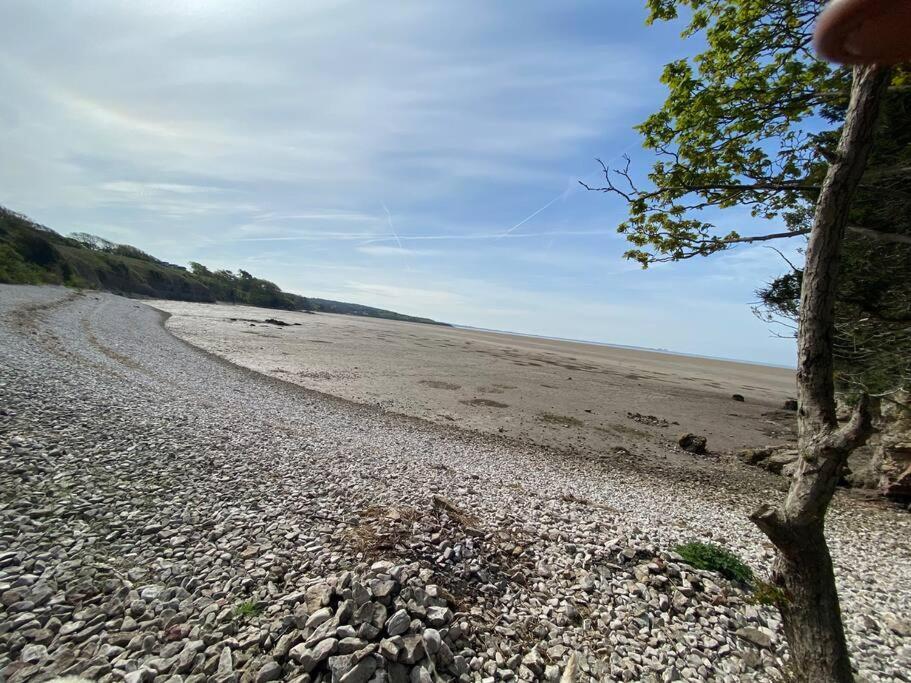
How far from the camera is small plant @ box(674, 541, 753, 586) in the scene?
16.6ft

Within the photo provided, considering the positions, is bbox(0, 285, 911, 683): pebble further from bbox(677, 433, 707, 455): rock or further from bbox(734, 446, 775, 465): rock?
bbox(677, 433, 707, 455): rock

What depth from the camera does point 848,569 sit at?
5.95m

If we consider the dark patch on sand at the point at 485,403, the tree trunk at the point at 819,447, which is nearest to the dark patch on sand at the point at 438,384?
the dark patch on sand at the point at 485,403

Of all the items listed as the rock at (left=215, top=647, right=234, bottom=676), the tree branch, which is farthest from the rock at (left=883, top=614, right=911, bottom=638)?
the rock at (left=215, top=647, right=234, bottom=676)

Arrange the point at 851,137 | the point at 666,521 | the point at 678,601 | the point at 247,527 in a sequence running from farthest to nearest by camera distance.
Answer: the point at 666,521 → the point at 247,527 → the point at 678,601 → the point at 851,137

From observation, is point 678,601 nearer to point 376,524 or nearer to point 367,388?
point 376,524

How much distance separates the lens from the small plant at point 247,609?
359cm

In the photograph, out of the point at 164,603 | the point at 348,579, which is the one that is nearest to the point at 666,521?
the point at 348,579

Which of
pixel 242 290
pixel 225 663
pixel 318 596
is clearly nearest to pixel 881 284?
pixel 318 596

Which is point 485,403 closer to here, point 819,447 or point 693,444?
point 693,444

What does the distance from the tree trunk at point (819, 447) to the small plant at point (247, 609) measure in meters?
4.44

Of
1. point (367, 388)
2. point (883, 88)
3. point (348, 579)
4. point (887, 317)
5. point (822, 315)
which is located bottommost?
point (367, 388)

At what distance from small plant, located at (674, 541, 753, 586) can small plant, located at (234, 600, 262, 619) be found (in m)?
5.45

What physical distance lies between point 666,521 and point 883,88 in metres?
7.12
